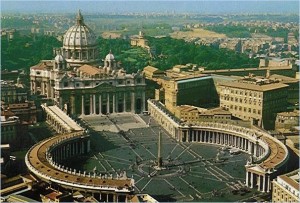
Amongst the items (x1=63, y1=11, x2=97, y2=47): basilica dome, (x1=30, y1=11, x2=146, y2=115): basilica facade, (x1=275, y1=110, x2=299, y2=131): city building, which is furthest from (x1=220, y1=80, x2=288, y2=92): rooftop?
(x1=63, y1=11, x2=97, y2=47): basilica dome

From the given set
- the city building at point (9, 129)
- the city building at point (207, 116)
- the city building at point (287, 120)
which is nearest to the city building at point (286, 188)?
the city building at point (287, 120)

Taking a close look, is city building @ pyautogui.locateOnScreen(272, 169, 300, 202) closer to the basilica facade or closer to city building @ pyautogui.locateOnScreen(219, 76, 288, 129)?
city building @ pyautogui.locateOnScreen(219, 76, 288, 129)

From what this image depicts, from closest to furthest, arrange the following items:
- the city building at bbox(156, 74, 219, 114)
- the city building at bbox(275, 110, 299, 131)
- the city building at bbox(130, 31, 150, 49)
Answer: the city building at bbox(275, 110, 299, 131) → the city building at bbox(156, 74, 219, 114) → the city building at bbox(130, 31, 150, 49)

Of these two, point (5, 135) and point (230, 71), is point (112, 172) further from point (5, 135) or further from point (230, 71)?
point (230, 71)

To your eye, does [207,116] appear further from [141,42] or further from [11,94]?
[141,42]

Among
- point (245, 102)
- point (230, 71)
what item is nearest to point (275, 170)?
point (245, 102)

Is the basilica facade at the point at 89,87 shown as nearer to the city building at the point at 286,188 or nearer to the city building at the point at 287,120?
the city building at the point at 287,120
